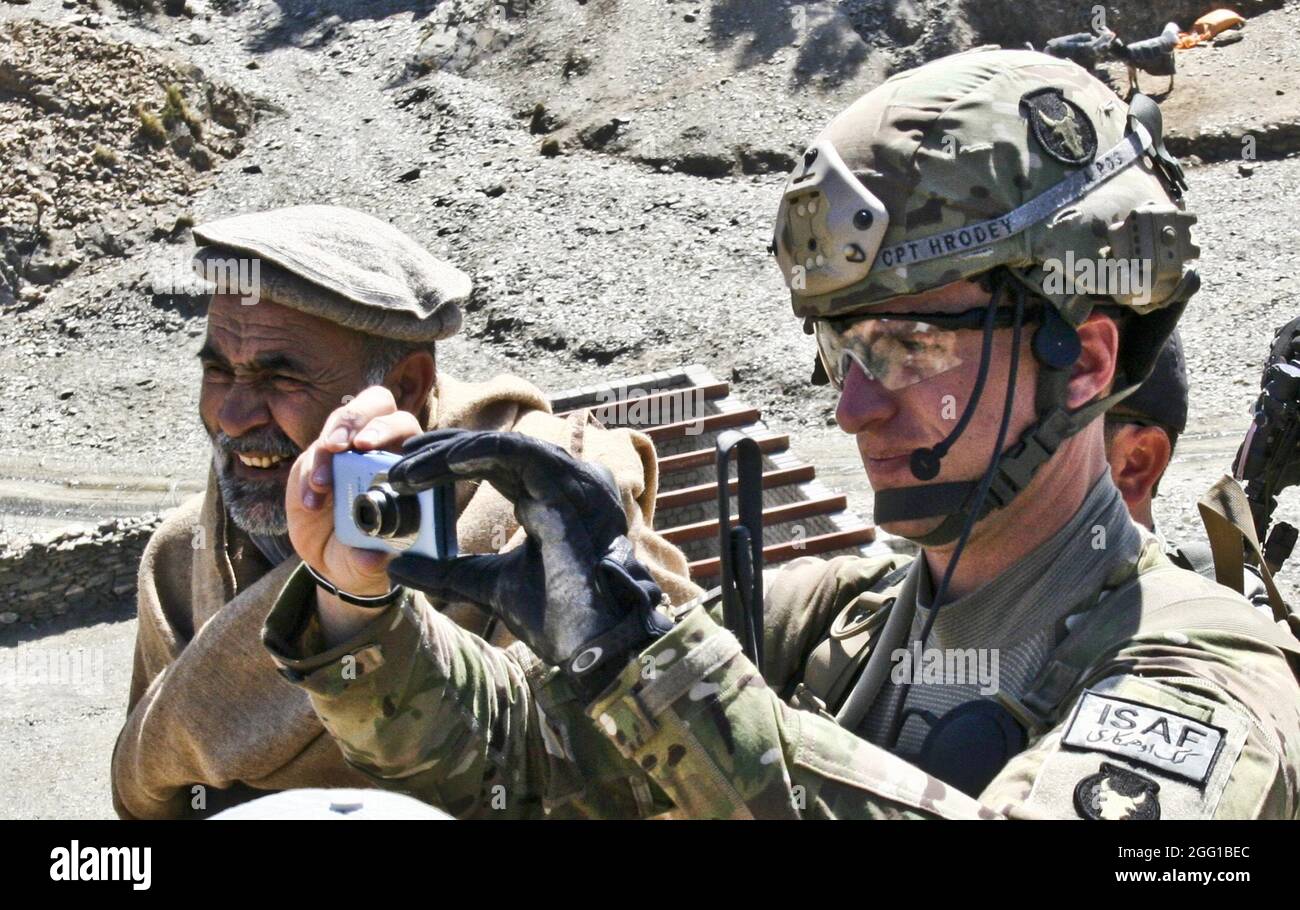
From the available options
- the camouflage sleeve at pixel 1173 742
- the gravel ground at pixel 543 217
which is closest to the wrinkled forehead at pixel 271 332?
the camouflage sleeve at pixel 1173 742

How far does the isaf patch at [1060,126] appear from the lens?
8.80ft

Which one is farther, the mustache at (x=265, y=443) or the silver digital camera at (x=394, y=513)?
the mustache at (x=265, y=443)

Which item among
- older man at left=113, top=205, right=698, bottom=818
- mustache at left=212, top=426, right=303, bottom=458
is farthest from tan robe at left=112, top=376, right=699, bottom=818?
mustache at left=212, top=426, right=303, bottom=458

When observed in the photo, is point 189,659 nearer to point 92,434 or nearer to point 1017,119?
point 1017,119

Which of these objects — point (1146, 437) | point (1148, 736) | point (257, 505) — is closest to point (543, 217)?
point (257, 505)

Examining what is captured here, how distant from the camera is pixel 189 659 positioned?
4.29 meters

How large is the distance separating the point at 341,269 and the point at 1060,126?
2.12 metres

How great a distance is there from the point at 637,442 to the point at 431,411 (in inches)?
30.1

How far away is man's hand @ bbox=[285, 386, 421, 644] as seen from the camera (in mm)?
2564

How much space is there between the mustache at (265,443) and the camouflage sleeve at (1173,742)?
2.48 m

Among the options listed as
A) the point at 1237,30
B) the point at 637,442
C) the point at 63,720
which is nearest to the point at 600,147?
the point at 1237,30

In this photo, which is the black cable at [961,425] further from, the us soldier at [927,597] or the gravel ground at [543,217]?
the gravel ground at [543,217]

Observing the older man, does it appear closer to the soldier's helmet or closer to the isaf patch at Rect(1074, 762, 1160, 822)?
the soldier's helmet

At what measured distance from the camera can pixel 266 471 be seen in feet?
14.2
